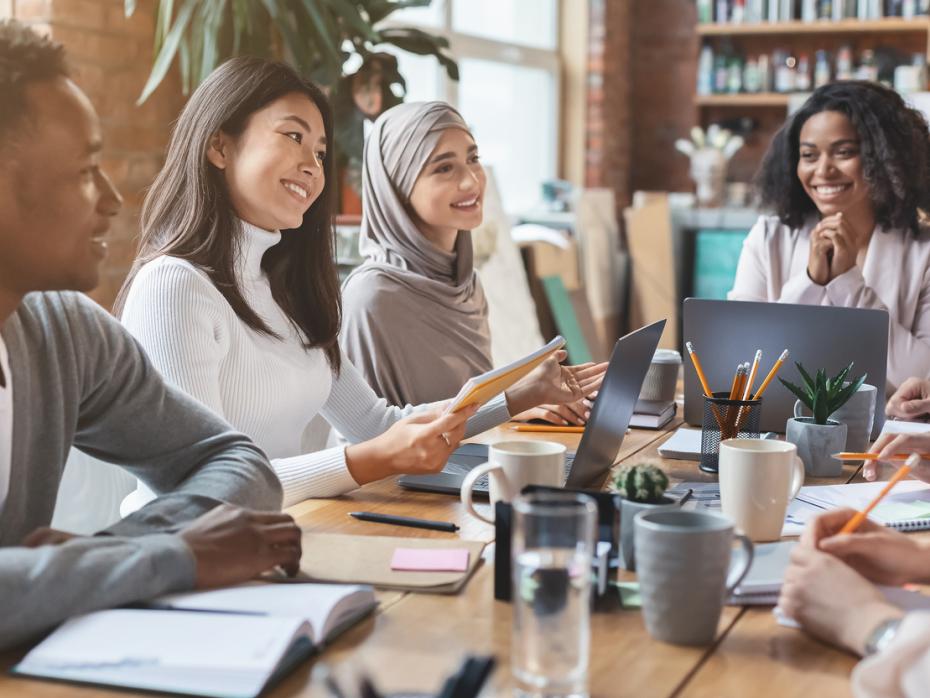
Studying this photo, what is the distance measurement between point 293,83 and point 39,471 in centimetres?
85

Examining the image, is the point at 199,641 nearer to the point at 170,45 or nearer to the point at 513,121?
the point at 170,45

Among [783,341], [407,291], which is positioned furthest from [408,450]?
[407,291]

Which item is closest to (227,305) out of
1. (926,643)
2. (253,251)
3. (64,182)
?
(253,251)

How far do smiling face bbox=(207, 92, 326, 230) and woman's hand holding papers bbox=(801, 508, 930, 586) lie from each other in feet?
3.50

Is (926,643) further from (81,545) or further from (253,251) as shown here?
(253,251)

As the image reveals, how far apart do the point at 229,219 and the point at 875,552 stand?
1144 mm

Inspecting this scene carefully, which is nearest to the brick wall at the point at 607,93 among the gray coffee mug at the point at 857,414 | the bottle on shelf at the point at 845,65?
the bottle on shelf at the point at 845,65

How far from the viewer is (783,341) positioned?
1.86m

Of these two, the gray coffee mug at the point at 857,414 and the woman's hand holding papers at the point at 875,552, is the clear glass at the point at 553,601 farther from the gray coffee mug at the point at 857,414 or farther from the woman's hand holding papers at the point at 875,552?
the gray coffee mug at the point at 857,414

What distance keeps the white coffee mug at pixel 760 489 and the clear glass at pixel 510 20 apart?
4054 millimetres

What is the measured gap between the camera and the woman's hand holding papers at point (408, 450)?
5.08ft

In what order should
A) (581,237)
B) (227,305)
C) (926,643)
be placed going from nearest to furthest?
(926,643) < (227,305) < (581,237)

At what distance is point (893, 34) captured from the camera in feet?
19.6

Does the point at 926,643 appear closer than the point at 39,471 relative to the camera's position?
Yes
